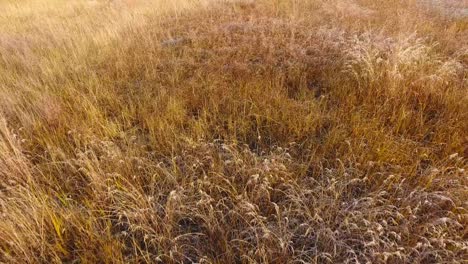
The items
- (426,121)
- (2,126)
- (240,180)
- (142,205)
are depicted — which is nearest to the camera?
(142,205)

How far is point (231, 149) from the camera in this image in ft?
9.06

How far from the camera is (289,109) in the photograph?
324cm

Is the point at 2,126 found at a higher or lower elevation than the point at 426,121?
higher

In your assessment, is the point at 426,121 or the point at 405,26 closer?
the point at 426,121

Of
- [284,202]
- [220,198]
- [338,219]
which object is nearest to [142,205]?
[220,198]

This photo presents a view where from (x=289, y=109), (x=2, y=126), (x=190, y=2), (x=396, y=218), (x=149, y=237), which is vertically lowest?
(x=396, y=218)

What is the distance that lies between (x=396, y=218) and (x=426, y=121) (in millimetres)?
1586

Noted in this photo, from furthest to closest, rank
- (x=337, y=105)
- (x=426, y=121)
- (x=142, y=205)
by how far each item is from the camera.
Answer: (x=337, y=105) → (x=426, y=121) → (x=142, y=205)

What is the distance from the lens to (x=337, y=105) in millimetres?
3359

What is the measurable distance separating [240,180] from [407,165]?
1.50 metres

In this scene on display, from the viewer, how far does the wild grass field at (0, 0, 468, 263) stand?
1942 millimetres

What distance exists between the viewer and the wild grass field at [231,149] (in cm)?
194

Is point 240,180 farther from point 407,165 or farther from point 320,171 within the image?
point 407,165

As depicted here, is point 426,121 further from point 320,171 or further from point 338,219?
point 338,219
